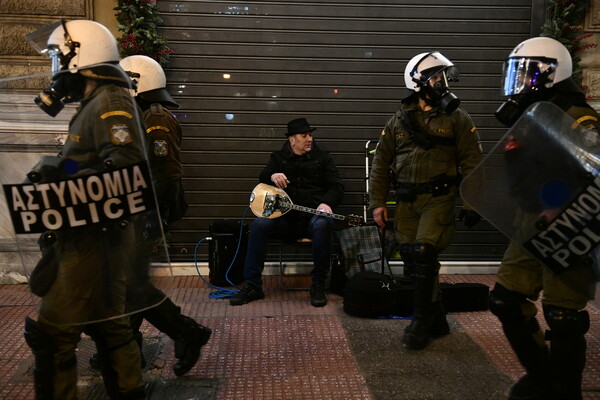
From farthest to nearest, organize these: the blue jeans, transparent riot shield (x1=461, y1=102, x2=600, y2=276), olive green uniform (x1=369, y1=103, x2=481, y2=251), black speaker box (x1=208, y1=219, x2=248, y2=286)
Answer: black speaker box (x1=208, y1=219, x2=248, y2=286)
the blue jeans
olive green uniform (x1=369, y1=103, x2=481, y2=251)
transparent riot shield (x1=461, y1=102, x2=600, y2=276)

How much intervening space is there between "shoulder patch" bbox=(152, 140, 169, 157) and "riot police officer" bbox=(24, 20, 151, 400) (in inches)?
36.8

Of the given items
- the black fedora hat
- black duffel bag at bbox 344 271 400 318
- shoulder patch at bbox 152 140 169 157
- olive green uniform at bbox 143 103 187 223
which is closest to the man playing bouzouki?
the black fedora hat

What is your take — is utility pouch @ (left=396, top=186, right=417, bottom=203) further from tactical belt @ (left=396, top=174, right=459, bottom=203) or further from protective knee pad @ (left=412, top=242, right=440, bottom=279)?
protective knee pad @ (left=412, top=242, right=440, bottom=279)

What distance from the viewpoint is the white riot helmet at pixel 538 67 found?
3.46 metres

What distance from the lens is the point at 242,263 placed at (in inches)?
254

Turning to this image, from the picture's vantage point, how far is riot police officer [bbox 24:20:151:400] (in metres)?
2.80

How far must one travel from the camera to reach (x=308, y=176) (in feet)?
20.6

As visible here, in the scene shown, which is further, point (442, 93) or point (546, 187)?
point (442, 93)

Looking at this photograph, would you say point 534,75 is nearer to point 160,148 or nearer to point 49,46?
point 160,148

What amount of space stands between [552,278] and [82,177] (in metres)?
2.46

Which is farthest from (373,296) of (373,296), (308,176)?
(308,176)

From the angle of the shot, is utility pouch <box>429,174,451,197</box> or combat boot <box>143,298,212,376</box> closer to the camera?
combat boot <box>143,298,212,376</box>

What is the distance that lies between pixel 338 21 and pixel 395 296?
3295mm

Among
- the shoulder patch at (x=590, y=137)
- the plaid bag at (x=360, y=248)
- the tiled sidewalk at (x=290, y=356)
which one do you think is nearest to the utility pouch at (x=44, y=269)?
the tiled sidewalk at (x=290, y=356)
